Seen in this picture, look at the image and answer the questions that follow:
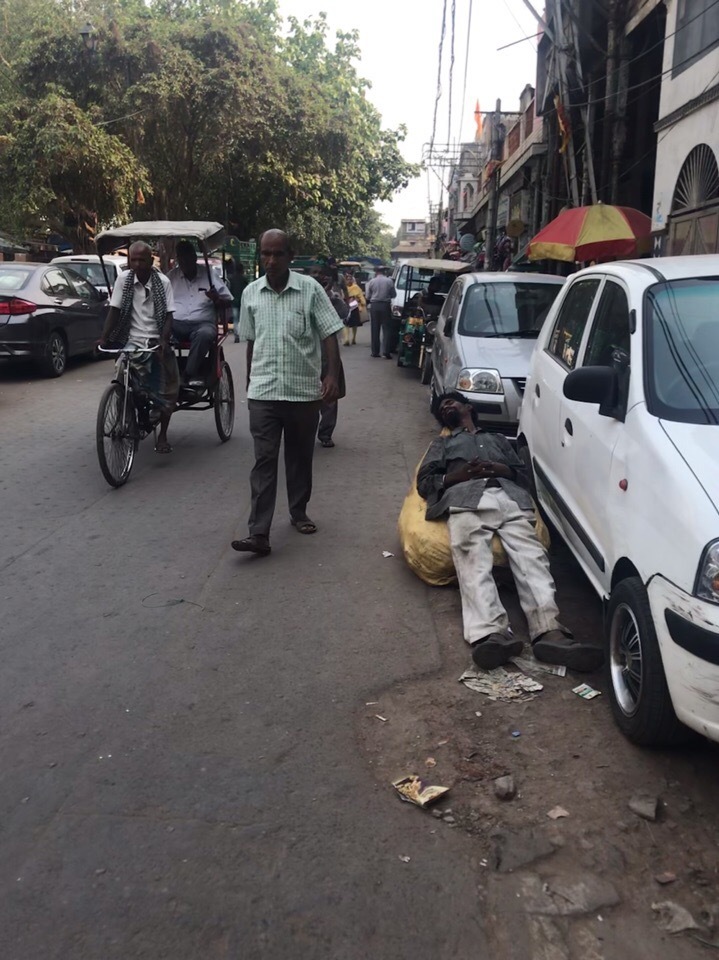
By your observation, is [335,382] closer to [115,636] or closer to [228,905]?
[115,636]

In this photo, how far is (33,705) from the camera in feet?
12.1

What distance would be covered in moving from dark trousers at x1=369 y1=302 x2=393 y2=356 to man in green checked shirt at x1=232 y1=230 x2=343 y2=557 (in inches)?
478

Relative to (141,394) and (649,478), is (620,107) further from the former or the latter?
(649,478)

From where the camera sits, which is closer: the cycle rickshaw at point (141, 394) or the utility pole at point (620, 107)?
the cycle rickshaw at point (141, 394)

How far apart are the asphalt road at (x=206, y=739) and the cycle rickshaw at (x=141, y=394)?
492 mm

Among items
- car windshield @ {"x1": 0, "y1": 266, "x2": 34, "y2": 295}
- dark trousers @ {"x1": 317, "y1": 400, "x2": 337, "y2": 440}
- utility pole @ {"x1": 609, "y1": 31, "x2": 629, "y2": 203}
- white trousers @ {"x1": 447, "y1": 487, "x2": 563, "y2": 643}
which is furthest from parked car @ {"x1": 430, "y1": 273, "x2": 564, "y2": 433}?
car windshield @ {"x1": 0, "y1": 266, "x2": 34, "y2": 295}

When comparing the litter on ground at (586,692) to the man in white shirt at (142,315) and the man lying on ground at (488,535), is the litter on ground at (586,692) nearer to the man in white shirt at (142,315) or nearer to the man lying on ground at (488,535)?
the man lying on ground at (488,535)

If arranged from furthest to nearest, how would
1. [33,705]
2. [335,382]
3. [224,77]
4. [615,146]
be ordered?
[224,77], [615,146], [335,382], [33,705]

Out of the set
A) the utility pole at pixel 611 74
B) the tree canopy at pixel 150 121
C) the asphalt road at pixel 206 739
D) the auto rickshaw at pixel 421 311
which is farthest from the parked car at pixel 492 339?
the tree canopy at pixel 150 121

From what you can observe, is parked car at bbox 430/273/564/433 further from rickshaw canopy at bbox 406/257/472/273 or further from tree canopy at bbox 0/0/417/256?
tree canopy at bbox 0/0/417/256

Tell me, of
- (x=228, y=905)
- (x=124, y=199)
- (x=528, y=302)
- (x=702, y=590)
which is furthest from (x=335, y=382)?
(x=124, y=199)

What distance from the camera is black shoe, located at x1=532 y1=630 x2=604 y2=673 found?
3.96m

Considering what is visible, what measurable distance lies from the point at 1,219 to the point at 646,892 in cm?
2633

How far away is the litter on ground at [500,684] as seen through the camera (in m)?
3.84
